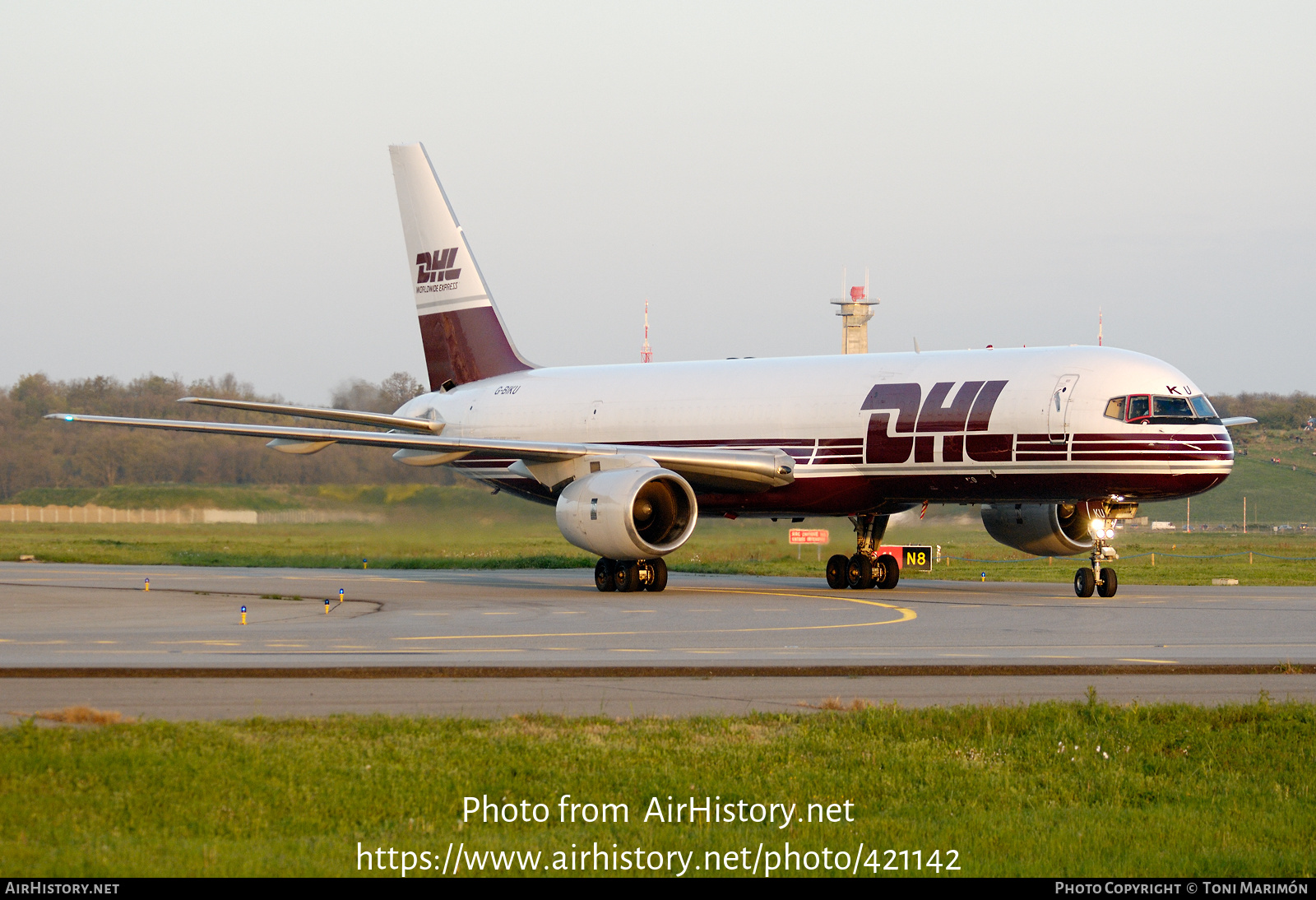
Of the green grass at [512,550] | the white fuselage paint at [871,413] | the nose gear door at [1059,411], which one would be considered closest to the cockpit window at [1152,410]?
the white fuselage paint at [871,413]

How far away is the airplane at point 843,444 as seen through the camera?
25.3 meters

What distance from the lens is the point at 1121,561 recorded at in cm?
4394

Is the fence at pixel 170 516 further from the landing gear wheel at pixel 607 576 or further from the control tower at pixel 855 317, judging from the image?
the control tower at pixel 855 317

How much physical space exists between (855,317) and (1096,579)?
80.0 m

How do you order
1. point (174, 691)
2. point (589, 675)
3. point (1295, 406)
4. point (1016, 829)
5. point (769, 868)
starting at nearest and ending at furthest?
point (769, 868) < point (1016, 829) < point (174, 691) < point (589, 675) < point (1295, 406)

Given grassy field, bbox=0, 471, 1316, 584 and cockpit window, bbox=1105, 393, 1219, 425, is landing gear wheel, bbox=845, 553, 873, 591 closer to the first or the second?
grassy field, bbox=0, 471, 1316, 584

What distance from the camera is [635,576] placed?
27.6 meters

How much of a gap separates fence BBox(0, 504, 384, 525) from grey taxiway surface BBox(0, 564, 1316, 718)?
8.58 metres

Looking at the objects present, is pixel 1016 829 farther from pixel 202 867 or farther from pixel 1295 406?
pixel 1295 406

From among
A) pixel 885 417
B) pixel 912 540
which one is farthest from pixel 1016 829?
pixel 912 540

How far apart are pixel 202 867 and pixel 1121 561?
4088cm

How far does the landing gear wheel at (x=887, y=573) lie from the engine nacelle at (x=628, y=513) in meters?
4.50

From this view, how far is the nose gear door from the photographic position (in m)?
25.4

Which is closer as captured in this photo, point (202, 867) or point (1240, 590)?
point (202, 867)
